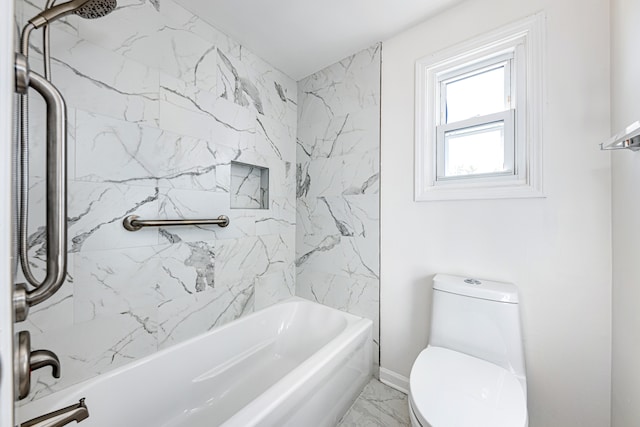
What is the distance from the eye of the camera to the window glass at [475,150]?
53.8 inches

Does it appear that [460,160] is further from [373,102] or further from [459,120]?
[373,102]

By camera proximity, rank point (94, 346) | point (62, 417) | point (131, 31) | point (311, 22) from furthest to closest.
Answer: point (311, 22) < point (131, 31) < point (94, 346) < point (62, 417)

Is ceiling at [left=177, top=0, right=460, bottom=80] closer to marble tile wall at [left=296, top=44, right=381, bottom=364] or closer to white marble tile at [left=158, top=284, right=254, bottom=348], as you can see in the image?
marble tile wall at [left=296, top=44, right=381, bottom=364]

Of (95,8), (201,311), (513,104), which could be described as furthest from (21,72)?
(513,104)

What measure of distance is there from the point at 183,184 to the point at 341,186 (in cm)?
102

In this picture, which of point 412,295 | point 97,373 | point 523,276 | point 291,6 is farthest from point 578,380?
point 291,6

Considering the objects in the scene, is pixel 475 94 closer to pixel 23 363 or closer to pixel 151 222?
pixel 151 222

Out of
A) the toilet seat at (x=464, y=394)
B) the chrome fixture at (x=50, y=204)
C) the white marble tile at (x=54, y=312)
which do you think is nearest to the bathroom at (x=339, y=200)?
the white marble tile at (x=54, y=312)

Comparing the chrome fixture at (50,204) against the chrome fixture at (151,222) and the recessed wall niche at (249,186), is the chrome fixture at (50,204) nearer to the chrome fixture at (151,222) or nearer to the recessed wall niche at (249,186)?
the chrome fixture at (151,222)

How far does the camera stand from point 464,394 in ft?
3.10

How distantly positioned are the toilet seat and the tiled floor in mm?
493

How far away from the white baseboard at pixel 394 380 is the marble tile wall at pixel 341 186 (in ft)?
0.35

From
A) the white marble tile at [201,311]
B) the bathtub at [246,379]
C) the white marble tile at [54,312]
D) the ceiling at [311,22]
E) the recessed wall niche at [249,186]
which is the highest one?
the ceiling at [311,22]

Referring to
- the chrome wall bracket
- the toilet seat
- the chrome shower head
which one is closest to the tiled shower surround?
the chrome shower head
